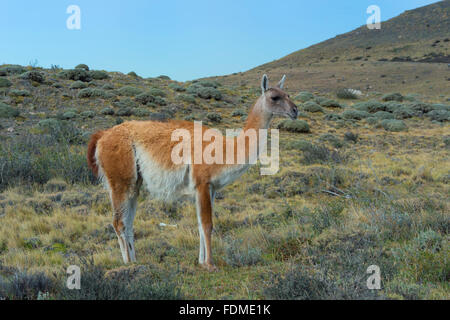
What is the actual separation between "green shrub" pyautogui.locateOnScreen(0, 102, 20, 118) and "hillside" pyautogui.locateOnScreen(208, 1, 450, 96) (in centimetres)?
3720

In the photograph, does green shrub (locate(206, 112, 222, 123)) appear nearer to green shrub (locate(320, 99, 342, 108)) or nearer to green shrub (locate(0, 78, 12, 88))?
green shrub (locate(0, 78, 12, 88))

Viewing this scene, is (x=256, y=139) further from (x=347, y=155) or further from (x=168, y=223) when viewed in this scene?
(x=347, y=155)

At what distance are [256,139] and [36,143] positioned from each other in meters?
9.72

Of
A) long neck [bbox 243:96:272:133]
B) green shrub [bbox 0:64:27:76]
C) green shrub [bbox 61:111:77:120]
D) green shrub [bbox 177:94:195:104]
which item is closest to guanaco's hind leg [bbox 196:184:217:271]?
long neck [bbox 243:96:272:133]

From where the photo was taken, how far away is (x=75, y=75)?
2594 centimetres

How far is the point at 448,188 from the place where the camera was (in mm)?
8953

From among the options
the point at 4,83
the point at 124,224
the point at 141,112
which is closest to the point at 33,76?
the point at 4,83

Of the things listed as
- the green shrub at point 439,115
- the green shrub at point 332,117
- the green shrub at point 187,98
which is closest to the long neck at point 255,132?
the green shrub at point 187,98

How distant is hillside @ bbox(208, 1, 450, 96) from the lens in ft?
164

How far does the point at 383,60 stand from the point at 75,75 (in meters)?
60.3

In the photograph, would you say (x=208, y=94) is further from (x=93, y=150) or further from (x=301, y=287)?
(x=301, y=287)

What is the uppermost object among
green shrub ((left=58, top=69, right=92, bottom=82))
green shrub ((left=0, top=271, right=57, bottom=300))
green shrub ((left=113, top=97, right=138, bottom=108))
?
green shrub ((left=58, top=69, right=92, bottom=82))

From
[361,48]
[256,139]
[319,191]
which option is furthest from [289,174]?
[361,48]

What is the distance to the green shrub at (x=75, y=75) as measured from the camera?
2566cm
